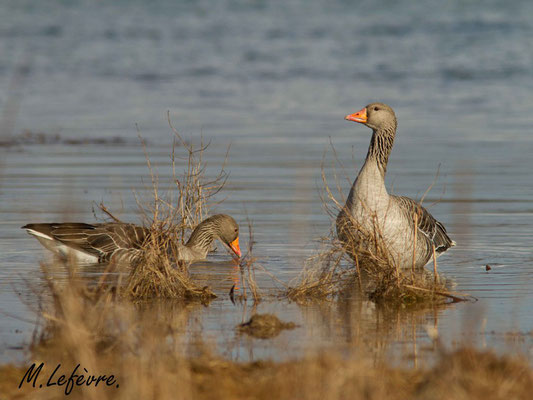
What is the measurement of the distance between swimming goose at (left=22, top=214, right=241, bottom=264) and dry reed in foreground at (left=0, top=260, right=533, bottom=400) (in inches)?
145

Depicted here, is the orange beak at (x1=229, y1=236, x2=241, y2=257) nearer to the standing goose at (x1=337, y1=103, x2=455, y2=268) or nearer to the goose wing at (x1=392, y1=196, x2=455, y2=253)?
the standing goose at (x1=337, y1=103, x2=455, y2=268)

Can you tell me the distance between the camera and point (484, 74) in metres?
29.0

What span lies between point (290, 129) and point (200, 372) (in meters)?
14.2

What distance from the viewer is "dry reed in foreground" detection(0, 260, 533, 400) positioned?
16.4 ft

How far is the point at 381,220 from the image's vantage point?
30.3ft

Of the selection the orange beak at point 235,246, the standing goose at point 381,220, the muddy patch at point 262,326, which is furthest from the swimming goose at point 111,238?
the muddy patch at point 262,326

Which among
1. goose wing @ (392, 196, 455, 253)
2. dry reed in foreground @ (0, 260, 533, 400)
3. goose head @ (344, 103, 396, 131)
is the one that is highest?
goose head @ (344, 103, 396, 131)

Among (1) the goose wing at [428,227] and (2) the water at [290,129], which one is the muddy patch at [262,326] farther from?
(1) the goose wing at [428,227]

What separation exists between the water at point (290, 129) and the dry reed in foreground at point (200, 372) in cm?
49

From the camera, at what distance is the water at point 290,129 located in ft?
24.8

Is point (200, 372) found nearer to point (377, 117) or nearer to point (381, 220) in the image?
point (381, 220)

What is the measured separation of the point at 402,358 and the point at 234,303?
2125 millimetres

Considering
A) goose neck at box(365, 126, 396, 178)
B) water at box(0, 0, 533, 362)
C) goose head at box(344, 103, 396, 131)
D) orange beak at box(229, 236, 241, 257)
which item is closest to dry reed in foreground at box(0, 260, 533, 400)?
water at box(0, 0, 533, 362)

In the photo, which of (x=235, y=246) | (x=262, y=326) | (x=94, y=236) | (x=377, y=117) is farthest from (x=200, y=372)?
(x=377, y=117)
